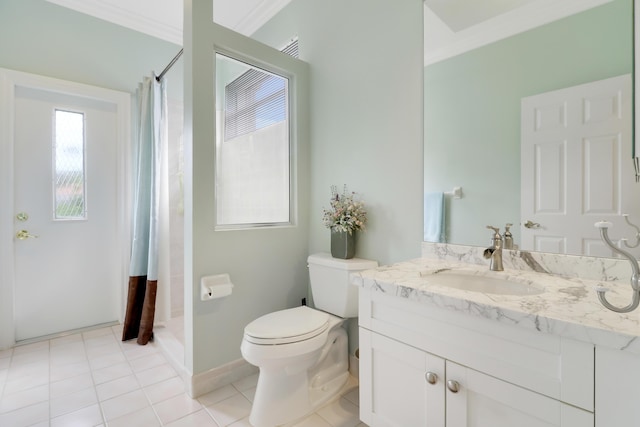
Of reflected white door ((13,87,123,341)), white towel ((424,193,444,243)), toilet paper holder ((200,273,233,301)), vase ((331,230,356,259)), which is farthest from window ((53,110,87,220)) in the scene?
white towel ((424,193,444,243))

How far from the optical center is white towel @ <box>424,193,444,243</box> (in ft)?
5.02

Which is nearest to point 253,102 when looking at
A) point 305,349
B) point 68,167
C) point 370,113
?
point 370,113

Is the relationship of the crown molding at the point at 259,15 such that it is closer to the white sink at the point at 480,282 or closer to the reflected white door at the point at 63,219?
the reflected white door at the point at 63,219

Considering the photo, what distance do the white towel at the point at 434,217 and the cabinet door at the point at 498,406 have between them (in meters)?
0.72

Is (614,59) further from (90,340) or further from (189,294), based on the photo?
(90,340)

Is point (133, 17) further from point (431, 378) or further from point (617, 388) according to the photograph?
point (617, 388)

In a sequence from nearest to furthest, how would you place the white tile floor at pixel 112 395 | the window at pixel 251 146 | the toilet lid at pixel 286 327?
the toilet lid at pixel 286 327
the white tile floor at pixel 112 395
the window at pixel 251 146

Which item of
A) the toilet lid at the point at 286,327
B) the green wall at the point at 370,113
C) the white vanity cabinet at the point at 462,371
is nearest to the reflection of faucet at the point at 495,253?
the green wall at the point at 370,113

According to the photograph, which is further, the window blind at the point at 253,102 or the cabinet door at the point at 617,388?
the window blind at the point at 253,102

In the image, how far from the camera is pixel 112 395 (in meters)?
1.71

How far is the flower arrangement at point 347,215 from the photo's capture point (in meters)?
1.79

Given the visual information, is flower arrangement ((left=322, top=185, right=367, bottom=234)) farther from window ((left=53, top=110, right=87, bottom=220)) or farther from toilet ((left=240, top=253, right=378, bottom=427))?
window ((left=53, top=110, right=87, bottom=220))

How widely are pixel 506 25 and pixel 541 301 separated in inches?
48.1

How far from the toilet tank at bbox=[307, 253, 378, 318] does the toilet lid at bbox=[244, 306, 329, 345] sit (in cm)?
14
